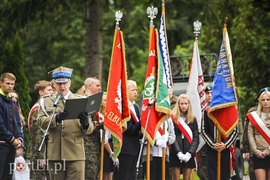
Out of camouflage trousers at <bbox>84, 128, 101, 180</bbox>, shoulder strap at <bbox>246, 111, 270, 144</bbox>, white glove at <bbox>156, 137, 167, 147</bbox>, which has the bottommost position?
camouflage trousers at <bbox>84, 128, 101, 180</bbox>

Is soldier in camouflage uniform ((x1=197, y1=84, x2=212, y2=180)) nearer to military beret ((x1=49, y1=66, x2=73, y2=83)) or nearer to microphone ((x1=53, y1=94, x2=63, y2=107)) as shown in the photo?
military beret ((x1=49, y1=66, x2=73, y2=83))

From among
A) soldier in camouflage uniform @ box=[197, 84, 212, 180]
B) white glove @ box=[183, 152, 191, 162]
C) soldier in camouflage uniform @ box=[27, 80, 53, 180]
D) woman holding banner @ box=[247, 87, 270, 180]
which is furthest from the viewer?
soldier in camouflage uniform @ box=[197, 84, 212, 180]

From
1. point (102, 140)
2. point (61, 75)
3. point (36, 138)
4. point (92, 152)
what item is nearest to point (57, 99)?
point (61, 75)

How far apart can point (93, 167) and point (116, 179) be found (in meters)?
0.50

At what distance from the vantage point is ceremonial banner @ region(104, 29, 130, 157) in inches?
597

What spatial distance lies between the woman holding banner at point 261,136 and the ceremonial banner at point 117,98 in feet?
7.03

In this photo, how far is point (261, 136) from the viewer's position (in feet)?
52.2

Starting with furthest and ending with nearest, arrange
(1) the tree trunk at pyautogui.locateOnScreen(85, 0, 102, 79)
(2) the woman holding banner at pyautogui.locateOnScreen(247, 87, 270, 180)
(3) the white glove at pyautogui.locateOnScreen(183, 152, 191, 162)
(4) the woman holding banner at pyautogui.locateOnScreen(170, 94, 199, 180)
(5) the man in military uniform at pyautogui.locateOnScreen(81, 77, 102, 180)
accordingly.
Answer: (1) the tree trunk at pyautogui.locateOnScreen(85, 0, 102, 79), (4) the woman holding banner at pyautogui.locateOnScreen(170, 94, 199, 180), (3) the white glove at pyautogui.locateOnScreen(183, 152, 191, 162), (2) the woman holding banner at pyautogui.locateOnScreen(247, 87, 270, 180), (5) the man in military uniform at pyautogui.locateOnScreen(81, 77, 102, 180)

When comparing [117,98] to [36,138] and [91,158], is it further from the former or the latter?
[36,138]

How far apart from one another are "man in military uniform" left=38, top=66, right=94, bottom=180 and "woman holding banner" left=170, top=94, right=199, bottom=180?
131 inches

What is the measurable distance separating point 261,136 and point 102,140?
2.72m

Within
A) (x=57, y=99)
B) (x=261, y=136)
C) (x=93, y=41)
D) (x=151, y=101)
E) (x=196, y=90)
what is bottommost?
(x=261, y=136)

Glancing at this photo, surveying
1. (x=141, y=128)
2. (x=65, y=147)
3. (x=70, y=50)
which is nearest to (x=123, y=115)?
(x=141, y=128)

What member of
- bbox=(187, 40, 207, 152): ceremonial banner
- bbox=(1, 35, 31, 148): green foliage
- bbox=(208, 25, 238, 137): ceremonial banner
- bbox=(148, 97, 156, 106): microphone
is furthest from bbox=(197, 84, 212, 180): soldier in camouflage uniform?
bbox=(1, 35, 31, 148): green foliage
